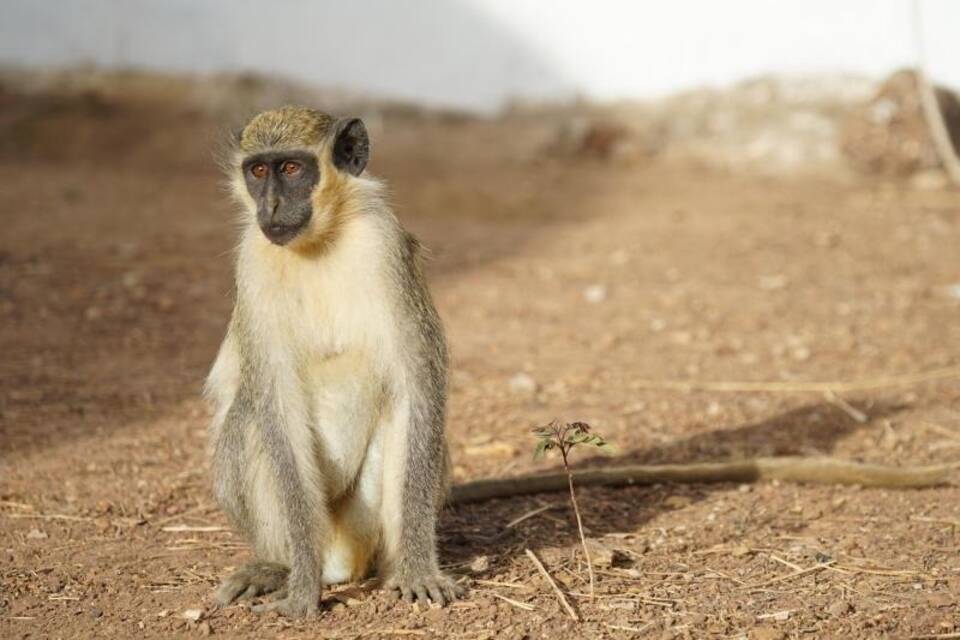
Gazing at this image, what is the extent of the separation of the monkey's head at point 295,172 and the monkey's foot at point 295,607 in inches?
48.5

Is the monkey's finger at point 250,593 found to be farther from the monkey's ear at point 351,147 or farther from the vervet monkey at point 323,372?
the monkey's ear at point 351,147

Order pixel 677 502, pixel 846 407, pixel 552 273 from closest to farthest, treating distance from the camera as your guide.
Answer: pixel 677 502, pixel 846 407, pixel 552 273

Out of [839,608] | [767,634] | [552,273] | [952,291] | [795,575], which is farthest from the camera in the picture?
[552,273]

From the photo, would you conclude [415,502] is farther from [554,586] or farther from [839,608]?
[839,608]

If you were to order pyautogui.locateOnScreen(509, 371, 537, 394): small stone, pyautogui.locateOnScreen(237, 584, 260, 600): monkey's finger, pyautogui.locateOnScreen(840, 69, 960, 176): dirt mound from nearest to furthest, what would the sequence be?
pyautogui.locateOnScreen(237, 584, 260, 600): monkey's finger
pyautogui.locateOnScreen(509, 371, 537, 394): small stone
pyautogui.locateOnScreen(840, 69, 960, 176): dirt mound

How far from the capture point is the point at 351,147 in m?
4.78

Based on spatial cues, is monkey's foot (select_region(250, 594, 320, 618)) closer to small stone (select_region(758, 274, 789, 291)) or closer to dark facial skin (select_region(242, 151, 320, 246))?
dark facial skin (select_region(242, 151, 320, 246))

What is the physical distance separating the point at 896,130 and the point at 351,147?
860cm

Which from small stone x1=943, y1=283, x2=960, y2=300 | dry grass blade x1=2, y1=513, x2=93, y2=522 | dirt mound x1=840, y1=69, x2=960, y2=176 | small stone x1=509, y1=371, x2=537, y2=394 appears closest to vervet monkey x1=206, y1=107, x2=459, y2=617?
dry grass blade x1=2, y1=513, x2=93, y2=522

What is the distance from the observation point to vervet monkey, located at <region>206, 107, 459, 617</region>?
15.0 ft

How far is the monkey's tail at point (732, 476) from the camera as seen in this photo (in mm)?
5625

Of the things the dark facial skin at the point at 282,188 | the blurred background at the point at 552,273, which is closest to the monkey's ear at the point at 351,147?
the dark facial skin at the point at 282,188

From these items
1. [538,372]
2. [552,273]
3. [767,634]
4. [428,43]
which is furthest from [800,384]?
[428,43]

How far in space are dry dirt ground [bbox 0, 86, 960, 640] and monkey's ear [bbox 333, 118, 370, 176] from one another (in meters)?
0.90
